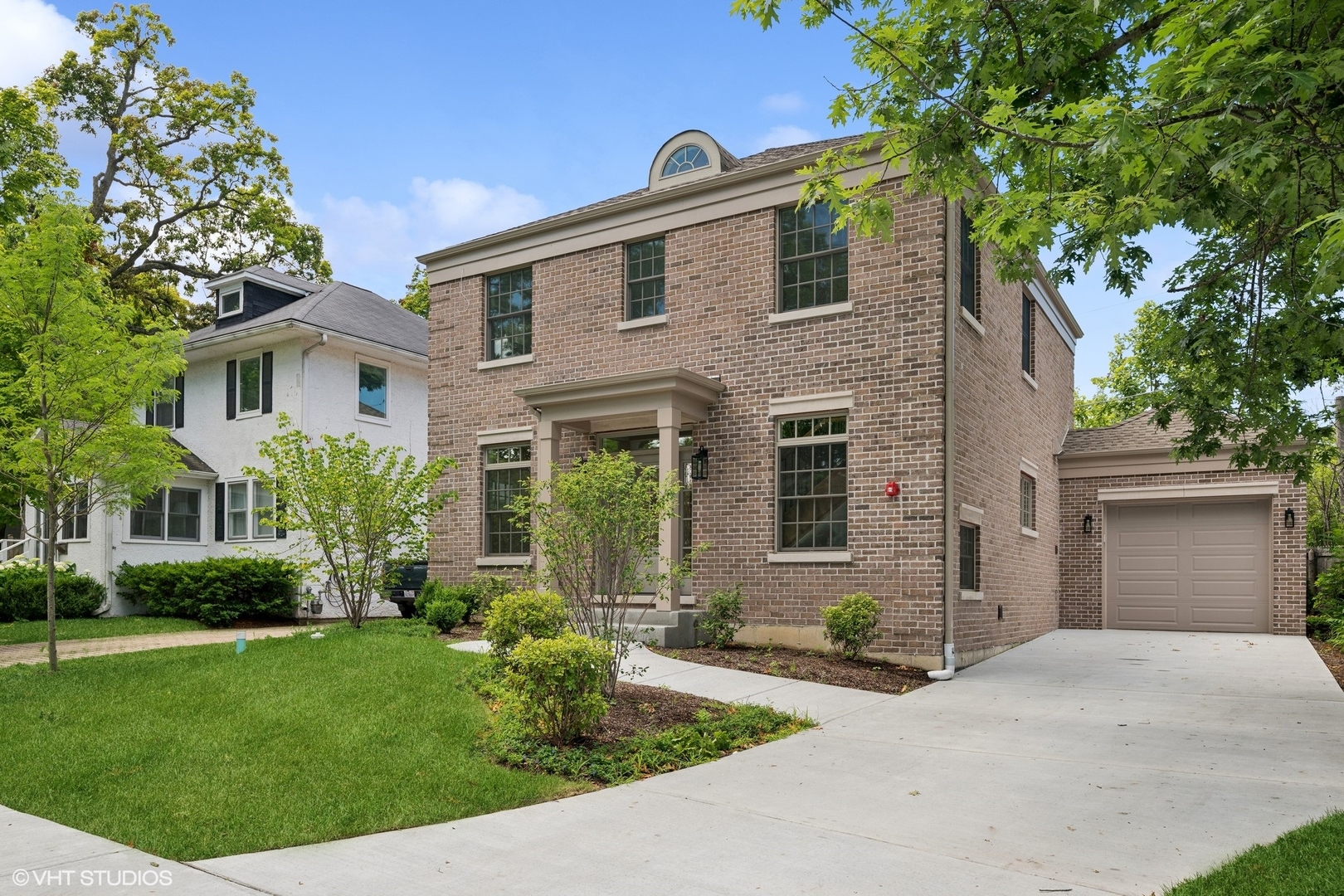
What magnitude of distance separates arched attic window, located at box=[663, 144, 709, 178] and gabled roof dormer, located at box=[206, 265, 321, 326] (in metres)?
12.5

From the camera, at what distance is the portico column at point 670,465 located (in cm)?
1253

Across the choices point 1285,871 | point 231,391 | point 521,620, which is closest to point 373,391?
point 231,391

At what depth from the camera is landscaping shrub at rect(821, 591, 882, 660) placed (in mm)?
11125

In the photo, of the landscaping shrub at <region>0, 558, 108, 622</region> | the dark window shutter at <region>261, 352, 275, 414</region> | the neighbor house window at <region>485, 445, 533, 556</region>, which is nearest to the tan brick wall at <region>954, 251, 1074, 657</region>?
the neighbor house window at <region>485, 445, 533, 556</region>

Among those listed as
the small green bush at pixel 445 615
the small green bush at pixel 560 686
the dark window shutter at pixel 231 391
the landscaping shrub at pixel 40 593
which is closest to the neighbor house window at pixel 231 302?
the dark window shutter at pixel 231 391

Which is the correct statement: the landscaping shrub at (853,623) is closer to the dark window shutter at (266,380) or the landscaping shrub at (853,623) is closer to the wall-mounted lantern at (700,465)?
the wall-mounted lantern at (700,465)

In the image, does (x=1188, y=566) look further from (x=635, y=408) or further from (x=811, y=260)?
(x=635, y=408)

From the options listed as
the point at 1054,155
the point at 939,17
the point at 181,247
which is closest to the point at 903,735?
the point at 1054,155

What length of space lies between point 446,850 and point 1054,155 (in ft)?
19.7

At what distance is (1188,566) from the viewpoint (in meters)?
17.2

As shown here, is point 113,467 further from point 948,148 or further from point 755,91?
point 948,148

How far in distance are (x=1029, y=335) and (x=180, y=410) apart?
19416 millimetres

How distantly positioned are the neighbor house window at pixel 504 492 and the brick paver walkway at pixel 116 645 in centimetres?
365

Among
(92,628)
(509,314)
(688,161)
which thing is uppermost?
(688,161)
